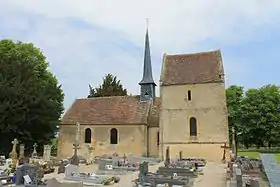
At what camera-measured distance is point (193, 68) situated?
3083cm

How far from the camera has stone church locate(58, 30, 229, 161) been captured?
2880 centimetres

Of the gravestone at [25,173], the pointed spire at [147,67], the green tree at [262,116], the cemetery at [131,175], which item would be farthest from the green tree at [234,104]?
the gravestone at [25,173]

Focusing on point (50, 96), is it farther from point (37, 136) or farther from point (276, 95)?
point (276, 95)

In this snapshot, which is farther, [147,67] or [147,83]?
[147,67]

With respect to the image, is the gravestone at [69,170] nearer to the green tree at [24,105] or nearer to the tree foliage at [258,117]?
the green tree at [24,105]

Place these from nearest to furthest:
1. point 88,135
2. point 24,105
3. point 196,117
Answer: point 196,117 → point 24,105 → point 88,135

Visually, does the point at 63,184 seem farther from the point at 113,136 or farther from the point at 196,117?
the point at 113,136

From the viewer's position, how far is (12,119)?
97.2 feet

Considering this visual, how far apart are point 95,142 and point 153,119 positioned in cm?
622

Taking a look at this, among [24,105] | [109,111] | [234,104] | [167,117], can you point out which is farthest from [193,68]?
[24,105]

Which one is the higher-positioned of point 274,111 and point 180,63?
point 180,63

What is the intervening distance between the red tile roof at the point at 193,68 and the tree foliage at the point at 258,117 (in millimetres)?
12048

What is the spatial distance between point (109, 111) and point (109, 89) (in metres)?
14.5

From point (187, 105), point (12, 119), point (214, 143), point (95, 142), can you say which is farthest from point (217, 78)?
point (12, 119)
